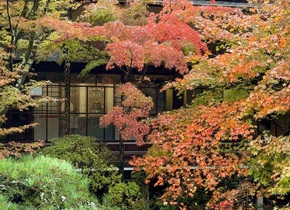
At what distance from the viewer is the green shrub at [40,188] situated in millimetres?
10617

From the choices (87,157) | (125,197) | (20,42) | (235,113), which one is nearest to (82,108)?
(20,42)

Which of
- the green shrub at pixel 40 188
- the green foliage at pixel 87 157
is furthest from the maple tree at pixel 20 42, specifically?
the green shrub at pixel 40 188

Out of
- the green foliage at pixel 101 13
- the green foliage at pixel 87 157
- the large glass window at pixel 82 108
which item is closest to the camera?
the green foliage at pixel 87 157

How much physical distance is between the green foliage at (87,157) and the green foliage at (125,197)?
0.37 meters

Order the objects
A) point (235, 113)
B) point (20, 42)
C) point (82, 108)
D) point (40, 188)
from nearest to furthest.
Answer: point (40, 188) < point (235, 113) < point (20, 42) < point (82, 108)

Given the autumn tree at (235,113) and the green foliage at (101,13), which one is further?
the green foliage at (101,13)

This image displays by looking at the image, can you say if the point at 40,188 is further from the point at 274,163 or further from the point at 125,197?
the point at 274,163

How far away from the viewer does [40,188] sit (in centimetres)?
1079

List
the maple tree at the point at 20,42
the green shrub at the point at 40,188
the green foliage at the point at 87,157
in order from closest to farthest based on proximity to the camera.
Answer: the green shrub at the point at 40,188 → the maple tree at the point at 20,42 → the green foliage at the point at 87,157

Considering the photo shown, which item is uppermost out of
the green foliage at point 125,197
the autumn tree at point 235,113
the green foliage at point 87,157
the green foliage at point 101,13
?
the green foliage at point 101,13

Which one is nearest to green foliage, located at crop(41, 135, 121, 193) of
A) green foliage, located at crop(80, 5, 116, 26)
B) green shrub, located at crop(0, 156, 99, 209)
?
green shrub, located at crop(0, 156, 99, 209)

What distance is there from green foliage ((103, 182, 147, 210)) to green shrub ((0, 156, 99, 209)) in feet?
10.4

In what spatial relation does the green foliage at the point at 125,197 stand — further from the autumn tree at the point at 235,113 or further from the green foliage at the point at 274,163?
the green foliage at the point at 274,163

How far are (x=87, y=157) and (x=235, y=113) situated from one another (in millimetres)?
5454
